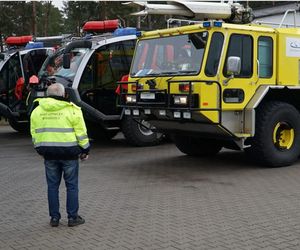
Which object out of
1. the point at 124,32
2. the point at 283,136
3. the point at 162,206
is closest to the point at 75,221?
the point at 162,206

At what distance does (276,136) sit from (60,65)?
5714 mm

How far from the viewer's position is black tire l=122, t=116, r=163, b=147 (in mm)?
12219

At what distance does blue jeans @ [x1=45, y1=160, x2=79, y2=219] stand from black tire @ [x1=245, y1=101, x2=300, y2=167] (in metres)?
4.10

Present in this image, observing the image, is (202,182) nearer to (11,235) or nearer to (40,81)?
(11,235)

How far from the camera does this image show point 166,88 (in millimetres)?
8797

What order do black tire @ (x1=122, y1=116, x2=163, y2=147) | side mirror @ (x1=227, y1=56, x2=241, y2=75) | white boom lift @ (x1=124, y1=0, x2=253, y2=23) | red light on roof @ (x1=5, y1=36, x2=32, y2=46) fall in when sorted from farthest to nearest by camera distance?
red light on roof @ (x1=5, y1=36, x2=32, y2=46) → black tire @ (x1=122, y1=116, x2=163, y2=147) → white boom lift @ (x1=124, y1=0, x2=253, y2=23) → side mirror @ (x1=227, y1=56, x2=241, y2=75)

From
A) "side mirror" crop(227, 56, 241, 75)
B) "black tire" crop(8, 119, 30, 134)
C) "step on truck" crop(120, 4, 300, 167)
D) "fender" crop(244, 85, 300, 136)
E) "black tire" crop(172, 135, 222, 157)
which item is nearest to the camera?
"side mirror" crop(227, 56, 241, 75)

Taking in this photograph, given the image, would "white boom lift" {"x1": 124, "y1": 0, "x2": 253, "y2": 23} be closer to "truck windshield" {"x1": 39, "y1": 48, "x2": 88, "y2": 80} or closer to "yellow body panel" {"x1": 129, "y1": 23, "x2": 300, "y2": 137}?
"yellow body panel" {"x1": 129, "y1": 23, "x2": 300, "y2": 137}

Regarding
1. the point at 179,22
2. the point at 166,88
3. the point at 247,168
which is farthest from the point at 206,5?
the point at 247,168

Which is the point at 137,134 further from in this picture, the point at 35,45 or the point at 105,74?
the point at 35,45

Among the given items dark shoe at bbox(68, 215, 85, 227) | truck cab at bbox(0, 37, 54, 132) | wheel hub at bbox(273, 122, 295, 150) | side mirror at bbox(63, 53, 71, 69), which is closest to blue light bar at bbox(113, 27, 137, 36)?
side mirror at bbox(63, 53, 71, 69)

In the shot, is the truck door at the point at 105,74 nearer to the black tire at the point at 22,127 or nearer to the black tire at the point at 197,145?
the black tire at the point at 197,145

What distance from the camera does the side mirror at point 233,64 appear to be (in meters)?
8.28

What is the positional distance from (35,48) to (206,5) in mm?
7037
